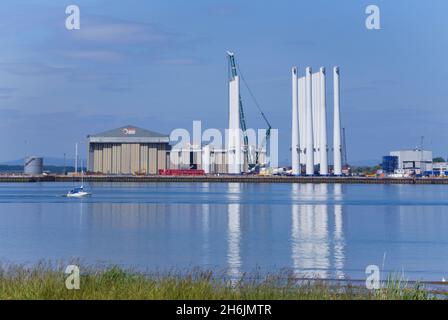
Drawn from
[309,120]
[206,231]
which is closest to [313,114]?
[309,120]

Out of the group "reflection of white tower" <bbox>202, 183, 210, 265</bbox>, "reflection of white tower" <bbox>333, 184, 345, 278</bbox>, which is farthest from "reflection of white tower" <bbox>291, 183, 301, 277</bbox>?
"reflection of white tower" <bbox>202, 183, 210, 265</bbox>

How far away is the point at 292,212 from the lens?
260 feet

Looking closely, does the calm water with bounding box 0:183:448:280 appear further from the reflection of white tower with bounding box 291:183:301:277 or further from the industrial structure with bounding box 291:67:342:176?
the industrial structure with bounding box 291:67:342:176

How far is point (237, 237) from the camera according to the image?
53.4 metres

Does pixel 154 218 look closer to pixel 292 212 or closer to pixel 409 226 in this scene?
pixel 292 212

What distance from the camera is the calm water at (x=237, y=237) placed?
126ft

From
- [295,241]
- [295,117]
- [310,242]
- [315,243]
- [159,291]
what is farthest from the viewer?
[295,117]

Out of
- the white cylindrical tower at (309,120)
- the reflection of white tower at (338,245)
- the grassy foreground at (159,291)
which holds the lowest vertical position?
the reflection of white tower at (338,245)

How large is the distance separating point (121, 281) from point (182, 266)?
16.2 meters

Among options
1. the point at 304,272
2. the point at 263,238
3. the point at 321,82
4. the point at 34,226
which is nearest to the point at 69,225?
the point at 34,226

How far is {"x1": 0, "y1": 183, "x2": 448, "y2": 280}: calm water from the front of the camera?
126ft

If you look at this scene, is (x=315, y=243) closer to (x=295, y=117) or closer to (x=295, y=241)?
(x=295, y=241)

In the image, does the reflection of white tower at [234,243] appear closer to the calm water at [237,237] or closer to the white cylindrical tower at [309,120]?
the calm water at [237,237]

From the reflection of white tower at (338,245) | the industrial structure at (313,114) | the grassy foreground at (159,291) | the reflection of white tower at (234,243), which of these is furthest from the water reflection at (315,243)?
the industrial structure at (313,114)
